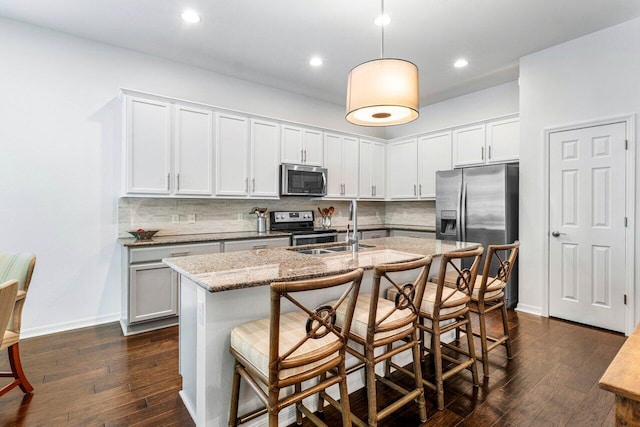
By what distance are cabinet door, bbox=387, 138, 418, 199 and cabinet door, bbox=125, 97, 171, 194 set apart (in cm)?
370

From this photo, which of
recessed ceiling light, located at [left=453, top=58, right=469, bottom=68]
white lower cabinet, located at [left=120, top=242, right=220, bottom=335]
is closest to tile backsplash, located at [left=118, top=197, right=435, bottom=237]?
white lower cabinet, located at [left=120, top=242, right=220, bottom=335]

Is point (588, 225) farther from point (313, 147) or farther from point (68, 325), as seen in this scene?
point (68, 325)

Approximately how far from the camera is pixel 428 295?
220 centimetres

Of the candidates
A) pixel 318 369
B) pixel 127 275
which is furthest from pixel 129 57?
pixel 318 369

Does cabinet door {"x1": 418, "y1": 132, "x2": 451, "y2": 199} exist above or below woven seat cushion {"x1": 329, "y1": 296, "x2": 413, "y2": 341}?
above

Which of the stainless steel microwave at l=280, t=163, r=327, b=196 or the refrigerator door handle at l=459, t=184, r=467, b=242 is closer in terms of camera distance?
the refrigerator door handle at l=459, t=184, r=467, b=242

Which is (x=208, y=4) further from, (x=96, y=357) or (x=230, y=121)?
(x=96, y=357)

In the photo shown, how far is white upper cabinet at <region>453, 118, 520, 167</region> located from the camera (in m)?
4.27

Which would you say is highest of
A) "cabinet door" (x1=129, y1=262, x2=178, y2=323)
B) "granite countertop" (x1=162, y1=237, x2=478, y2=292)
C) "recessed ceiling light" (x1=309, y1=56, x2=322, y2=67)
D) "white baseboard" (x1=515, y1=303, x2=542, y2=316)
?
"recessed ceiling light" (x1=309, y1=56, x2=322, y2=67)

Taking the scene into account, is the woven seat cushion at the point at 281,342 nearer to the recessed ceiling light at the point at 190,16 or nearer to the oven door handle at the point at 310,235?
the oven door handle at the point at 310,235

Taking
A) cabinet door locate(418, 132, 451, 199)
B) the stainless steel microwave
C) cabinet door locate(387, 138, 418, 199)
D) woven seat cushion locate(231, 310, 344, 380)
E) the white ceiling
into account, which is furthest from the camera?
cabinet door locate(387, 138, 418, 199)

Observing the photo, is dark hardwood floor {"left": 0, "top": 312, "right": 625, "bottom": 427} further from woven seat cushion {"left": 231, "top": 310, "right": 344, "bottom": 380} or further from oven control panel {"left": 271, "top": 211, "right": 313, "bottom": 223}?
oven control panel {"left": 271, "top": 211, "right": 313, "bottom": 223}

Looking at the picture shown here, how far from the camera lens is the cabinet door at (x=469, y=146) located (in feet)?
15.0

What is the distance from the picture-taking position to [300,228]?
4.78 metres
